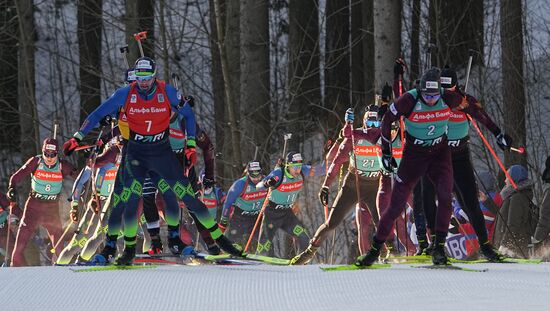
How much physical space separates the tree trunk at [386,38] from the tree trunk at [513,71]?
312 centimetres

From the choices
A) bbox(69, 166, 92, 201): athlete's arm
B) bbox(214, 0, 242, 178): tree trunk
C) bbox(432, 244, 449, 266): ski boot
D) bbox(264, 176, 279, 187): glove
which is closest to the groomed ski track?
bbox(432, 244, 449, 266): ski boot

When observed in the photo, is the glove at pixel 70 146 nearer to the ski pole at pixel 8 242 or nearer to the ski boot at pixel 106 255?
the ski boot at pixel 106 255

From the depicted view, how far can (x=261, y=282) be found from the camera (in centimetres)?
919

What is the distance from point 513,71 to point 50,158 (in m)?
7.51

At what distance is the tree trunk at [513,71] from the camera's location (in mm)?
18969

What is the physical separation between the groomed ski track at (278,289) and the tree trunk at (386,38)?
257 inches

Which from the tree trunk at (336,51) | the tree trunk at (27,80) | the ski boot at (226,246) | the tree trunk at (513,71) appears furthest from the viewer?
the tree trunk at (336,51)

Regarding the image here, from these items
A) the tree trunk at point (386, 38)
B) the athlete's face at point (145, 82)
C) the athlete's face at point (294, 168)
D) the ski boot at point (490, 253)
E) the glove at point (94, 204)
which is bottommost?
the ski boot at point (490, 253)

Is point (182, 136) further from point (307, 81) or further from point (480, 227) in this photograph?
point (307, 81)

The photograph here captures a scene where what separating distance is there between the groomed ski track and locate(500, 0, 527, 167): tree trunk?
9.00m

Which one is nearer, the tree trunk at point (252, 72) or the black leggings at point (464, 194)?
the black leggings at point (464, 194)

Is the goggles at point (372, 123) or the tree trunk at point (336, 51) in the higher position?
the tree trunk at point (336, 51)

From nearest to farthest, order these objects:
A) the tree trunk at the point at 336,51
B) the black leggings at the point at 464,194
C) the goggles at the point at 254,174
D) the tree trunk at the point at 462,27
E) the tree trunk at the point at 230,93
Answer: the black leggings at the point at 464,194 → the goggles at the point at 254,174 → the tree trunk at the point at 230,93 → the tree trunk at the point at 462,27 → the tree trunk at the point at 336,51

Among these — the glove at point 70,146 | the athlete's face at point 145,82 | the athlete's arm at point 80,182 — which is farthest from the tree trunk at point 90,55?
the glove at point 70,146
